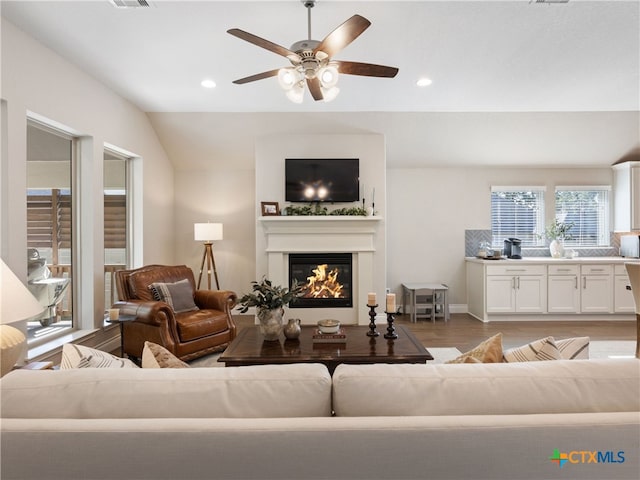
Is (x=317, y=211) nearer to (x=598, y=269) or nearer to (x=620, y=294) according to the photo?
(x=598, y=269)

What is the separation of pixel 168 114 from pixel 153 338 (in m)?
2.99

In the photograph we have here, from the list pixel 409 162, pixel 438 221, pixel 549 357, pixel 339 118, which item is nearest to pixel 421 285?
pixel 438 221

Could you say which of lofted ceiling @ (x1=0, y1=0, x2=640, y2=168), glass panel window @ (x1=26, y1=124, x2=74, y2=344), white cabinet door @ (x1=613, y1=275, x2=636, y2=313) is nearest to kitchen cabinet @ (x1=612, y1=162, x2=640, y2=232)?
lofted ceiling @ (x1=0, y1=0, x2=640, y2=168)

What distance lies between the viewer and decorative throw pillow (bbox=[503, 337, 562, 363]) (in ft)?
4.68

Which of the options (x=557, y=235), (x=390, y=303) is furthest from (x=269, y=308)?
(x=557, y=235)

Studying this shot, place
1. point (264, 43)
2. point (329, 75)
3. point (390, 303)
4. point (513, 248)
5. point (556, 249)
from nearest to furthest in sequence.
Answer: point (264, 43), point (329, 75), point (390, 303), point (513, 248), point (556, 249)

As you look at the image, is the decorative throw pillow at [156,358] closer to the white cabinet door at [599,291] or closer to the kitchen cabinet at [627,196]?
the white cabinet door at [599,291]

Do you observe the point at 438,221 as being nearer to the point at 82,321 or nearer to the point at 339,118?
the point at 339,118

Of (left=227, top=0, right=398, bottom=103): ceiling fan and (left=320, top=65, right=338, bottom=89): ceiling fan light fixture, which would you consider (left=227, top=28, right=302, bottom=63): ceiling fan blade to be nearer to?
(left=227, top=0, right=398, bottom=103): ceiling fan

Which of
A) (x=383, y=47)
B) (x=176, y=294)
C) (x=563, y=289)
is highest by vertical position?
(x=383, y=47)

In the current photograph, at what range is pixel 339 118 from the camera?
193 inches

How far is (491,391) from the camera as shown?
3.62 ft

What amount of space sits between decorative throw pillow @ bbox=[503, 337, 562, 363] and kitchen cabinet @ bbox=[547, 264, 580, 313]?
14.6 feet

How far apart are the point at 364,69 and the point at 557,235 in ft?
15.8
